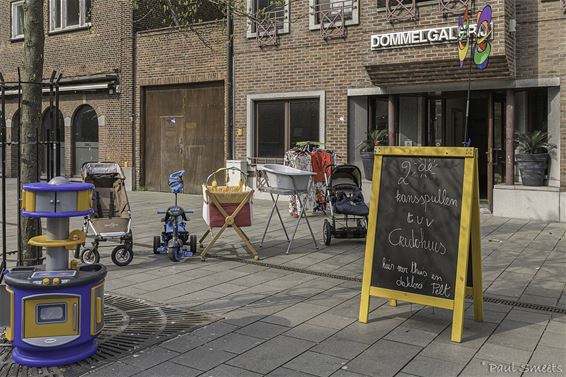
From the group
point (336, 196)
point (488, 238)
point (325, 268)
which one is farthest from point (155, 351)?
point (488, 238)

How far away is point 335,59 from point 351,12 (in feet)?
3.82

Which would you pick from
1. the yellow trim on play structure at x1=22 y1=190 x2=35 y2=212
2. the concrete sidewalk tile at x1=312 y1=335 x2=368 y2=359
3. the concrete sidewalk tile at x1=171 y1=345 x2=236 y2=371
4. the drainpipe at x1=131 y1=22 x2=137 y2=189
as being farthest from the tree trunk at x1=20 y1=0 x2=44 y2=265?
the drainpipe at x1=131 y1=22 x2=137 y2=189

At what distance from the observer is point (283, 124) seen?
50.4 ft

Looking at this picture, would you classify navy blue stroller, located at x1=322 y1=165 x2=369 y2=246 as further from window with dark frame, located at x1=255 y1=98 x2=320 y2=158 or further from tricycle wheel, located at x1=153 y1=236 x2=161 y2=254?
window with dark frame, located at x1=255 y1=98 x2=320 y2=158

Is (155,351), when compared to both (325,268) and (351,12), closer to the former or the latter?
(325,268)

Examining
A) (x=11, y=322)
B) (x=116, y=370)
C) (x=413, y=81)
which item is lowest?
(x=116, y=370)

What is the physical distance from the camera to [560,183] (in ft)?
38.2

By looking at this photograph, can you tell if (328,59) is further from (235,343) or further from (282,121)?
(235,343)

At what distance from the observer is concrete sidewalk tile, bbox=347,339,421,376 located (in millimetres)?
4121

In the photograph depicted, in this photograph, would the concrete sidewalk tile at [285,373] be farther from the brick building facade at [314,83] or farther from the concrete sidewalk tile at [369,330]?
the brick building facade at [314,83]

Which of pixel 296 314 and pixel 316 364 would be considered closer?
pixel 316 364

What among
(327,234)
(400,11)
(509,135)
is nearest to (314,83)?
(400,11)

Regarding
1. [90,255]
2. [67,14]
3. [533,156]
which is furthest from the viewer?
[67,14]

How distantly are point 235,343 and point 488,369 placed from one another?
1940mm
